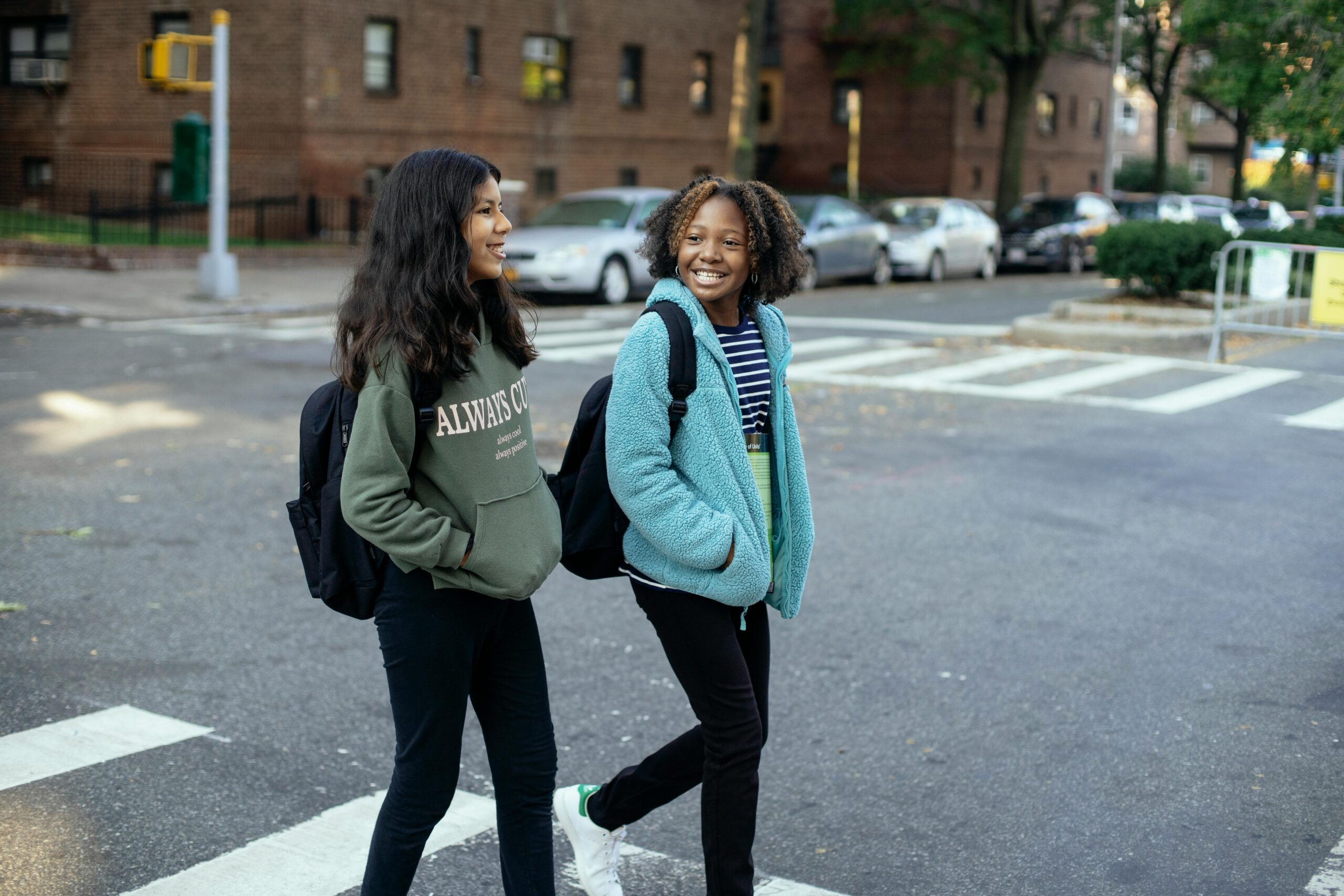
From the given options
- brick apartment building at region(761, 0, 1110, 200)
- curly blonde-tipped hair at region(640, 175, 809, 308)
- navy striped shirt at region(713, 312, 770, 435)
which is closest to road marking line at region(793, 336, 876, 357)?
curly blonde-tipped hair at region(640, 175, 809, 308)

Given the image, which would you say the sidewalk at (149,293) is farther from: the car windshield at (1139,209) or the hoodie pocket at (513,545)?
the car windshield at (1139,209)

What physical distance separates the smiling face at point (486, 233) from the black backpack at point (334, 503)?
0.92ft

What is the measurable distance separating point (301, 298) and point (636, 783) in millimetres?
17259

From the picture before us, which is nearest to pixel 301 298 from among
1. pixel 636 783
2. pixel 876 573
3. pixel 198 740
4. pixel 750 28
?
pixel 750 28

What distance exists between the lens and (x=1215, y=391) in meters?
12.8

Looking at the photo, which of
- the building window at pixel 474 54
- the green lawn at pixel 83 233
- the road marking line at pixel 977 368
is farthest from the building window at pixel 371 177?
the road marking line at pixel 977 368

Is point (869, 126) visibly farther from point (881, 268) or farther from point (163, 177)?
point (163, 177)

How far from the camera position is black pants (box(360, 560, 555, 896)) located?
300cm

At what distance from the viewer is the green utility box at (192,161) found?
19.4 m

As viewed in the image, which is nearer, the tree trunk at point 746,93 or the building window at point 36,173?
the tree trunk at point 746,93

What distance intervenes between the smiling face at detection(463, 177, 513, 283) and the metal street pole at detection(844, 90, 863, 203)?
116 feet

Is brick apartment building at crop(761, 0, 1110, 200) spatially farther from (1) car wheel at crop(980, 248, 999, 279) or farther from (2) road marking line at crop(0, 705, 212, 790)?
(2) road marking line at crop(0, 705, 212, 790)

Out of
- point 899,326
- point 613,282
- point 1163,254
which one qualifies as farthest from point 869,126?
point 1163,254

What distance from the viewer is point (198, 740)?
4.70 meters
